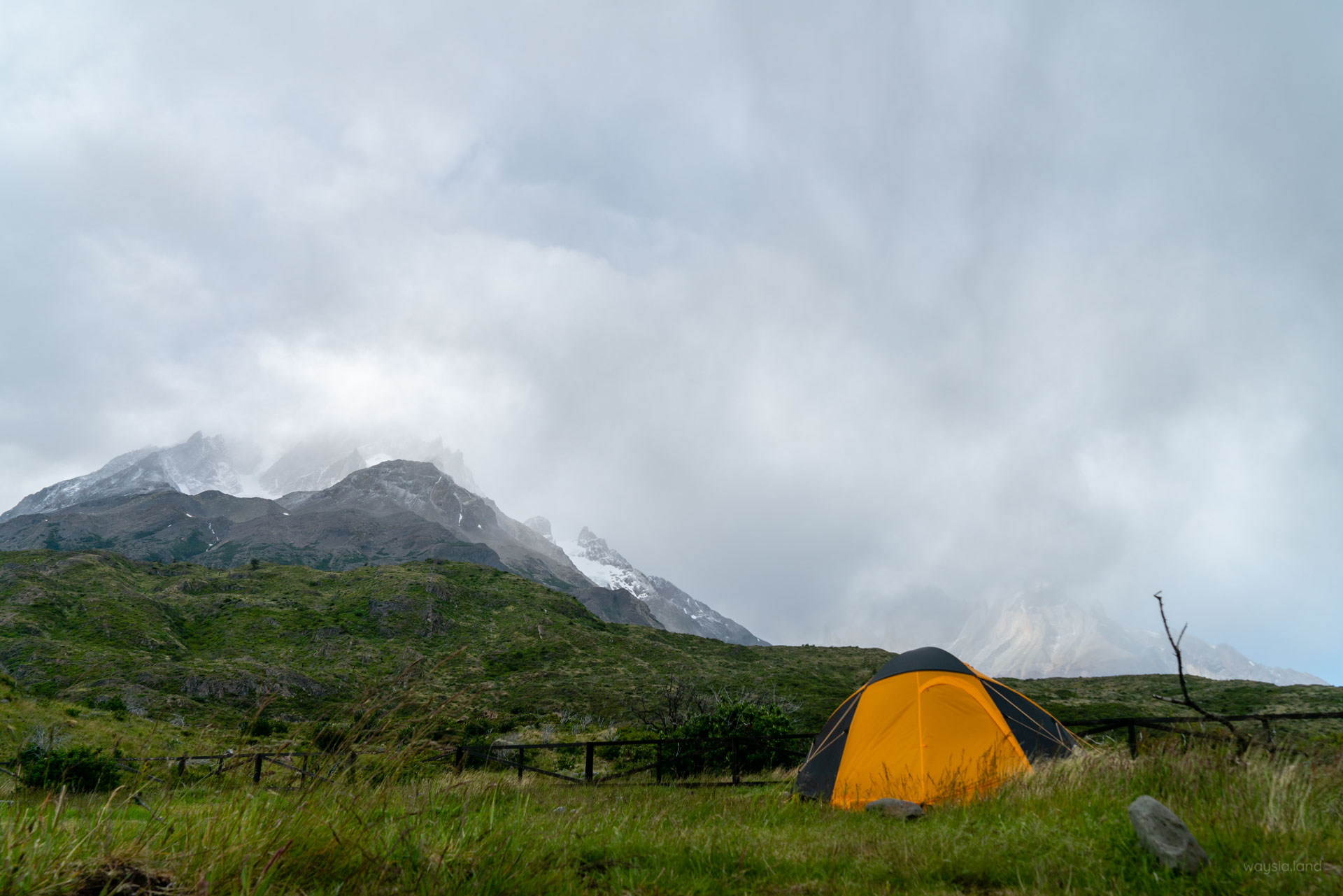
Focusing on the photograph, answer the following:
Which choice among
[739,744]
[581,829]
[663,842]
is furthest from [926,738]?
[739,744]

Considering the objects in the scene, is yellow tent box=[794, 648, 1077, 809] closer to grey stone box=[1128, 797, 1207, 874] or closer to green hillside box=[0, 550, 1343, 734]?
grey stone box=[1128, 797, 1207, 874]

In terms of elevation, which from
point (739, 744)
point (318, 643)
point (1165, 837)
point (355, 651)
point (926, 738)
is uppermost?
point (1165, 837)

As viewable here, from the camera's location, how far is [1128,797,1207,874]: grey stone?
3846 millimetres

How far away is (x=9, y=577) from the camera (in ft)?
229

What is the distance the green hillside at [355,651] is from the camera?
4531 centimetres

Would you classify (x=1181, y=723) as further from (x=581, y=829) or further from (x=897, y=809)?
(x=581, y=829)

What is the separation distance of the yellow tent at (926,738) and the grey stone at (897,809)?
58.9 inches

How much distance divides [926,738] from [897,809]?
9.99 feet

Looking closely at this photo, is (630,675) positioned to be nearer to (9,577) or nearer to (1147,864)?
(1147,864)

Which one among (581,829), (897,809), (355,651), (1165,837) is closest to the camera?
(1165,837)

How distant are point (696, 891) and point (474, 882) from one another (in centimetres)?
145

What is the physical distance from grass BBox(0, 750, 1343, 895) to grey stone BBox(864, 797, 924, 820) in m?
0.51

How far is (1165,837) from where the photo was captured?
13.1 feet

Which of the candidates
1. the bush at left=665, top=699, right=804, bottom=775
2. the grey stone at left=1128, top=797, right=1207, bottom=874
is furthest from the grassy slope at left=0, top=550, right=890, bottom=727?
the grey stone at left=1128, top=797, right=1207, bottom=874
